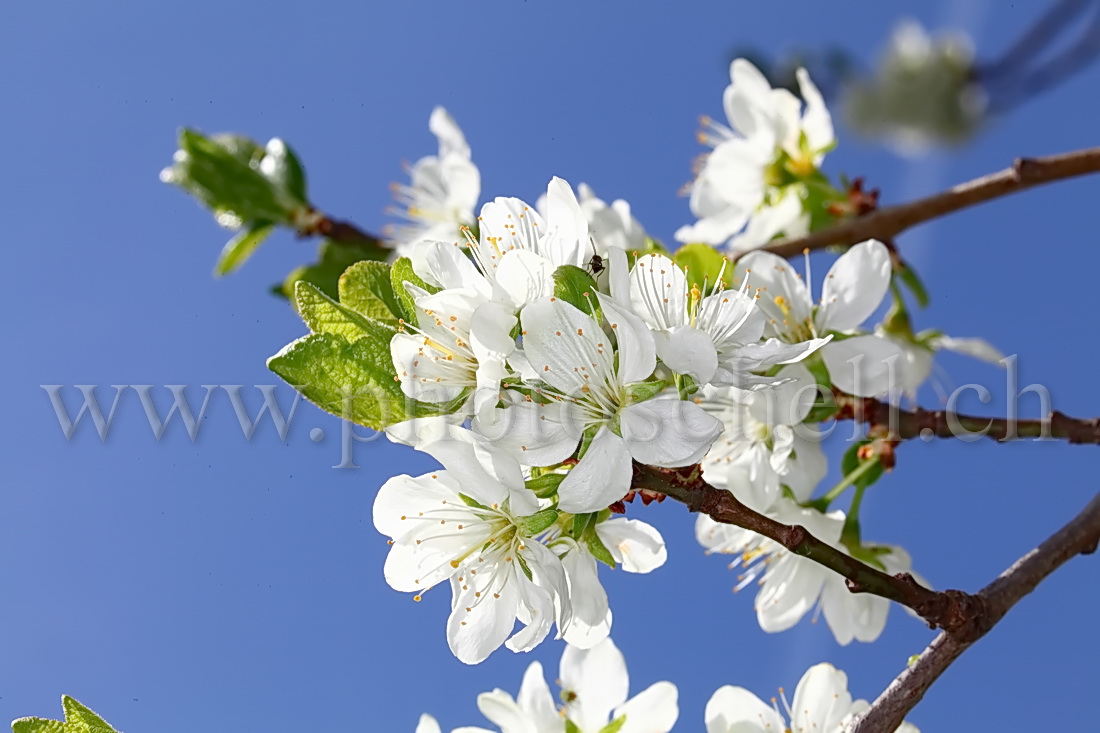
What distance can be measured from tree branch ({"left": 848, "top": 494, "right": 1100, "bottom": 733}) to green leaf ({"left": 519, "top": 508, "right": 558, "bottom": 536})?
0.40m

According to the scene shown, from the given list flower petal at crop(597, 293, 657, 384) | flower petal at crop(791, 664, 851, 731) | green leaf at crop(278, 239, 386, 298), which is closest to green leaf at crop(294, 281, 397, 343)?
flower petal at crop(597, 293, 657, 384)

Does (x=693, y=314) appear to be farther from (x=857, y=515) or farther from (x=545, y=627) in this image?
(x=857, y=515)

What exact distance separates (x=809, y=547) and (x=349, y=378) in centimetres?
51

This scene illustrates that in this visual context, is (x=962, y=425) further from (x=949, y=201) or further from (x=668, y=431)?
(x=668, y=431)

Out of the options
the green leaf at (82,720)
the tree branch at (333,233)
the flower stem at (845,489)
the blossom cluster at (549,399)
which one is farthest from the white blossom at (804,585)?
the tree branch at (333,233)

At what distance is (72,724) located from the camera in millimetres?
1072

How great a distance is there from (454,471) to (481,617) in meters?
0.20

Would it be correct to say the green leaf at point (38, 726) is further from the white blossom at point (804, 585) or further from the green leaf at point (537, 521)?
the white blossom at point (804, 585)

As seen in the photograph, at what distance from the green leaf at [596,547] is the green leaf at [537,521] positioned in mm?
85

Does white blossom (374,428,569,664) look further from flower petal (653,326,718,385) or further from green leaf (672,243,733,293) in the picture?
green leaf (672,243,733,293)

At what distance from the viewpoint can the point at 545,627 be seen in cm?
101

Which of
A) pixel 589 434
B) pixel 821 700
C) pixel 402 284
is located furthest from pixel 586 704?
pixel 402 284

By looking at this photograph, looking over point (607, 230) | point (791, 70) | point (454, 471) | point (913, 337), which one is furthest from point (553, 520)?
point (791, 70)

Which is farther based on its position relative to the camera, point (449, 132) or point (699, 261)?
point (449, 132)
